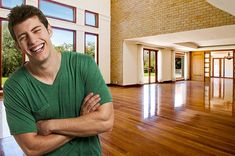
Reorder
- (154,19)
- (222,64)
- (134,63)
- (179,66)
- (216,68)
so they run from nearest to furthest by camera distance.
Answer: (154,19), (134,63), (179,66), (222,64), (216,68)

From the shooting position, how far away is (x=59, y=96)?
896 mm

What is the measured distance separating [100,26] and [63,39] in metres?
2.25

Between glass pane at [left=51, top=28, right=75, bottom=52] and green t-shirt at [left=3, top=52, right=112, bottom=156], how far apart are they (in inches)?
292

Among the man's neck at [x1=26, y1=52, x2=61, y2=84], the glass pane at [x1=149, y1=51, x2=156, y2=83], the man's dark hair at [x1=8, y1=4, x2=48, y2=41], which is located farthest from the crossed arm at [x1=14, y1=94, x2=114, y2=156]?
the glass pane at [x1=149, y1=51, x2=156, y2=83]

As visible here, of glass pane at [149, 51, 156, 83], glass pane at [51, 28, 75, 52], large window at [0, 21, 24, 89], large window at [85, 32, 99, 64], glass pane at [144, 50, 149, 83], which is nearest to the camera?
large window at [0, 21, 24, 89]

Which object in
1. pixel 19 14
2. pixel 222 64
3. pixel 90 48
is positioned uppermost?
pixel 90 48

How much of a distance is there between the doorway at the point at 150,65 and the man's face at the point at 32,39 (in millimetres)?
10339

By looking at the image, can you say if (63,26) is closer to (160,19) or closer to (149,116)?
(160,19)

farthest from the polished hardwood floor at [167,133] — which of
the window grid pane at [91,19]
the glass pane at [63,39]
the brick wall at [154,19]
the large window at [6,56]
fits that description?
the window grid pane at [91,19]

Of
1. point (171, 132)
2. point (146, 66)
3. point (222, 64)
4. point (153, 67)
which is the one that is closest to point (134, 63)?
point (146, 66)

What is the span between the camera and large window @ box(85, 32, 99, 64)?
8941mm

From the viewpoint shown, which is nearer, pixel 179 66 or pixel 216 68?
pixel 179 66

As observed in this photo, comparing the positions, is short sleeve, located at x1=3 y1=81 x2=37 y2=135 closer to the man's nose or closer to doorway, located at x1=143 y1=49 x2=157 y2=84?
the man's nose

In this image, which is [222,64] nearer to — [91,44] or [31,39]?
[91,44]
